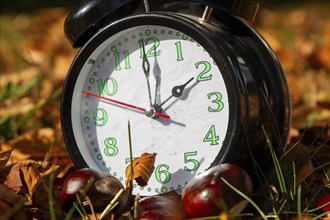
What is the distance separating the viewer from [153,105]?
2029 millimetres

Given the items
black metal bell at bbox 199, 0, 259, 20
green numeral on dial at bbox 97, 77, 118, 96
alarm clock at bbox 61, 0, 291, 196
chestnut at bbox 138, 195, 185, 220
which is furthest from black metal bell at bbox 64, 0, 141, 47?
chestnut at bbox 138, 195, 185, 220

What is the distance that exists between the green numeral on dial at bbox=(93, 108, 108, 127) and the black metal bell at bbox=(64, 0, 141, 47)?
255 millimetres

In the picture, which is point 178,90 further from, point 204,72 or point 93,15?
point 93,15

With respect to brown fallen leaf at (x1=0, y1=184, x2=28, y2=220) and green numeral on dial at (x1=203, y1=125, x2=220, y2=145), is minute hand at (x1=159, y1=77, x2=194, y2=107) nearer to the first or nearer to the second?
green numeral on dial at (x1=203, y1=125, x2=220, y2=145)

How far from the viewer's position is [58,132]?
2961 millimetres

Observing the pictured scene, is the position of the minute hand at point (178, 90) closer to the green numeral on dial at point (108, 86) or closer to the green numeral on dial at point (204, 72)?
the green numeral on dial at point (204, 72)

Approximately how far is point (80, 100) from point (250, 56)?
56 cm

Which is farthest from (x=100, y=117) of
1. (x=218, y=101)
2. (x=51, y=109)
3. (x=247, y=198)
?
(x=51, y=109)

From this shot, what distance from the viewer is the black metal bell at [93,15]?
2.13 meters

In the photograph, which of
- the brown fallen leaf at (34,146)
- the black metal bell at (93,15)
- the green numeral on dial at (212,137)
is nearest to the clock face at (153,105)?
the green numeral on dial at (212,137)

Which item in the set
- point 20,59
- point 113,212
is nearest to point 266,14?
point 20,59

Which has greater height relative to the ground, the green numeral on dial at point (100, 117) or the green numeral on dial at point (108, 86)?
the green numeral on dial at point (108, 86)

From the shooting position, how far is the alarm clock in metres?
1.92

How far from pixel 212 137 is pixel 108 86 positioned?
1.29 ft
